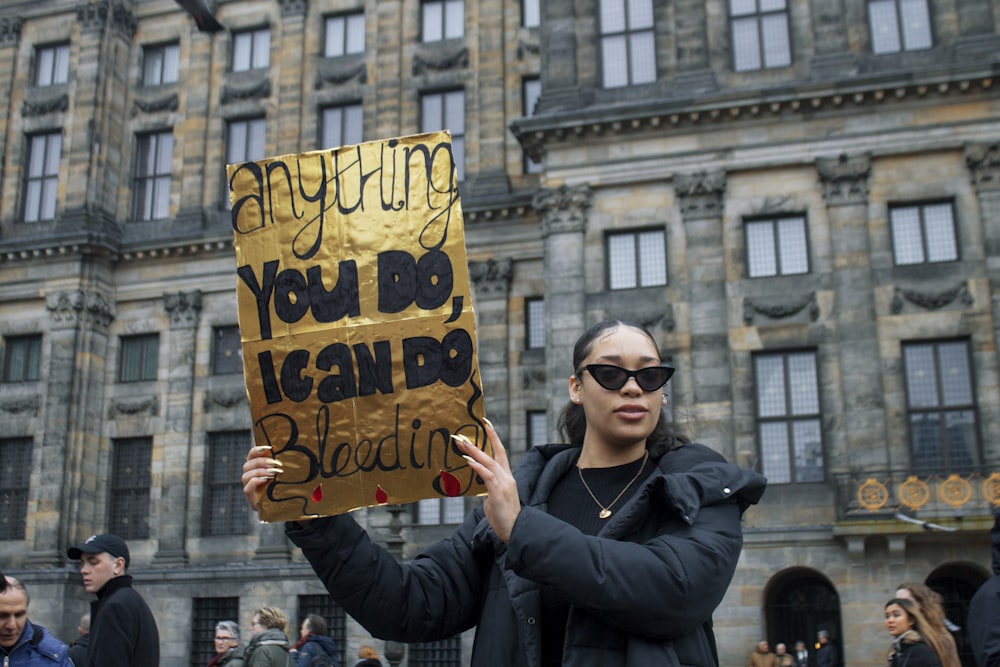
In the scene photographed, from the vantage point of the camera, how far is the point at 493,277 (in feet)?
97.0

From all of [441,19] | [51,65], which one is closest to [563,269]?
[441,19]

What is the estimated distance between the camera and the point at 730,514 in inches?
127

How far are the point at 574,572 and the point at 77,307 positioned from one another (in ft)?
105

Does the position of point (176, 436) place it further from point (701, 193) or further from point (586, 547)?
point (586, 547)

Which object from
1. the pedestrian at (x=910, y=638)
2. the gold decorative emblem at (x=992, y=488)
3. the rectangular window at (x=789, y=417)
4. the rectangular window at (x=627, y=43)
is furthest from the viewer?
the rectangular window at (x=627, y=43)

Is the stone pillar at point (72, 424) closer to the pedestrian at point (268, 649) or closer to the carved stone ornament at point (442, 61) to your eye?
the carved stone ornament at point (442, 61)

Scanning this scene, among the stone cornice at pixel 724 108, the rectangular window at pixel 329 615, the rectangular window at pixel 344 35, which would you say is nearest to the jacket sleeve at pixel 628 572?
the stone cornice at pixel 724 108

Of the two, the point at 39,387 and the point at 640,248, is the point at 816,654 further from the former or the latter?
the point at 39,387

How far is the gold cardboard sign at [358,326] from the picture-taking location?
389cm

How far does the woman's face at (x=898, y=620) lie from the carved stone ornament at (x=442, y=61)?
26524 mm

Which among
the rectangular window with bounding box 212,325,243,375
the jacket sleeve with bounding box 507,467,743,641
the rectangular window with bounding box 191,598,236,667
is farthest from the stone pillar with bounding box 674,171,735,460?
the jacket sleeve with bounding box 507,467,743,641

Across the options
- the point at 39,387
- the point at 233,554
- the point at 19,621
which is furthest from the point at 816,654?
the point at 39,387

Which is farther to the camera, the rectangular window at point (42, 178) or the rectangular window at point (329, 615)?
the rectangular window at point (42, 178)

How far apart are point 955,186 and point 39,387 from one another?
26.1 meters
